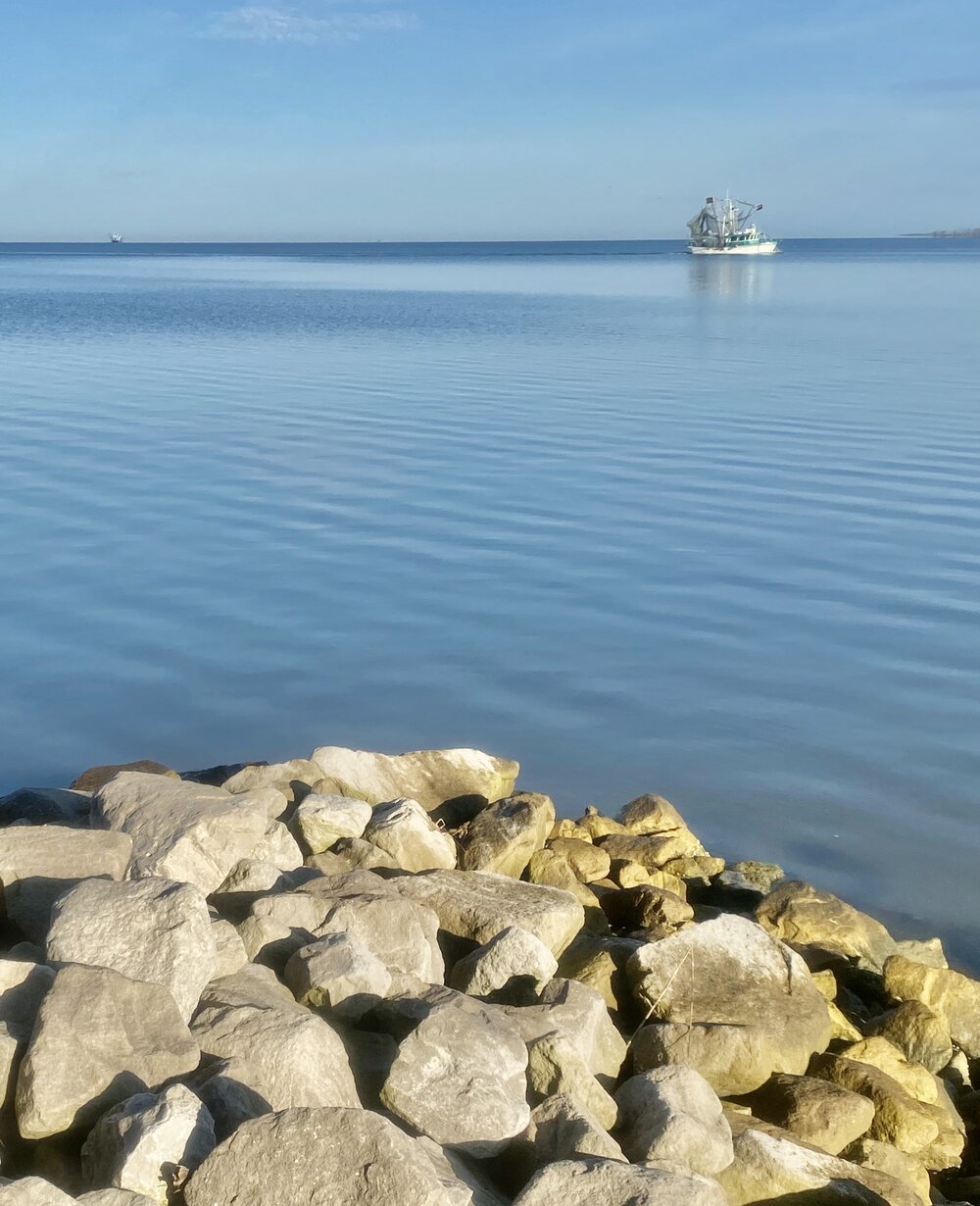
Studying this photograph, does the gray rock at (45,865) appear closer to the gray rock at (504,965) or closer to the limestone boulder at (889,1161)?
the gray rock at (504,965)

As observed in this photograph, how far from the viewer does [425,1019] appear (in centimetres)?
436

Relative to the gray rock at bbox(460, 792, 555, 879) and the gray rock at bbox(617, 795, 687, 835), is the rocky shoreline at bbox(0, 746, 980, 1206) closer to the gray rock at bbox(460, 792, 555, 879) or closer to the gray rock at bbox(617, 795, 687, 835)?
the gray rock at bbox(460, 792, 555, 879)

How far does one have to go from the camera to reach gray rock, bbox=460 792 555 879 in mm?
6691

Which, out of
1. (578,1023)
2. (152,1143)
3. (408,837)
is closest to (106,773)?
(408,837)

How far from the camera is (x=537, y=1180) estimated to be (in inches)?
144

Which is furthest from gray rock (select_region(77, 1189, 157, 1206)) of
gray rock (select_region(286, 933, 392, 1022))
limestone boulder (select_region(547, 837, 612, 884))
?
limestone boulder (select_region(547, 837, 612, 884))

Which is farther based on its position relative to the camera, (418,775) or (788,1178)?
(418,775)

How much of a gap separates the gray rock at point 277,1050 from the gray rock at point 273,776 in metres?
2.35

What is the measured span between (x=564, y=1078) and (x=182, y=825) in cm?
197

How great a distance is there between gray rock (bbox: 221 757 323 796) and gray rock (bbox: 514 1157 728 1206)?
329 cm

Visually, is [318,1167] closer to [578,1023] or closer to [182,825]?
[578,1023]

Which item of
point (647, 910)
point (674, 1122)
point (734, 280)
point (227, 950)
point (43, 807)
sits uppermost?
point (734, 280)

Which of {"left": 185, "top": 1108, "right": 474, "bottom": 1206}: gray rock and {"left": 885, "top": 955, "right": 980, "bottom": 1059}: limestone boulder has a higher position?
{"left": 185, "top": 1108, "right": 474, "bottom": 1206}: gray rock

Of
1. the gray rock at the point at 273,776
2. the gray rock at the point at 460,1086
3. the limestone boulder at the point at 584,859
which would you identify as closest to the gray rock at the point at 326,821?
the gray rock at the point at 273,776
